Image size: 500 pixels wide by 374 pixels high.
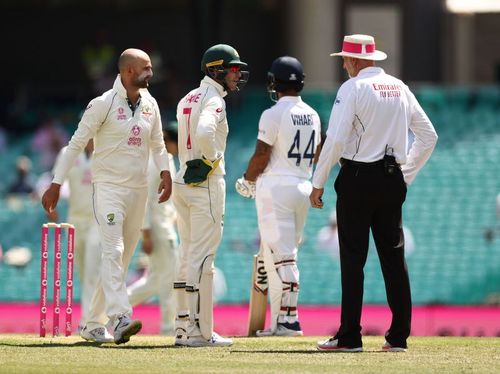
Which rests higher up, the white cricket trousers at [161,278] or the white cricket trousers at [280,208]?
the white cricket trousers at [280,208]

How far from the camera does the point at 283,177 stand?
11.4 meters

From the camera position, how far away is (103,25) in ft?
90.3

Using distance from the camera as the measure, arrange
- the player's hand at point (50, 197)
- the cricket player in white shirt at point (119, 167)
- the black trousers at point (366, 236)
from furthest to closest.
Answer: the cricket player in white shirt at point (119, 167)
the player's hand at point (50, 197)
the black trousers at point (366, 236)

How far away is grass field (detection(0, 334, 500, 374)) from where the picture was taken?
8547 millimetres

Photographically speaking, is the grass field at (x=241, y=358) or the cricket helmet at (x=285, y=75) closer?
the grass field at (x=241, y=358)

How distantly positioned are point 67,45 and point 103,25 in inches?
31.9

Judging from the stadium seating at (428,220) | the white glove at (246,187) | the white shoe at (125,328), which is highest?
the white glove at (246,187)

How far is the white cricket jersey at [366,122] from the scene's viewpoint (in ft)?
30.6

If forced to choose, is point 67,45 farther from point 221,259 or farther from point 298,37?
point 221,259

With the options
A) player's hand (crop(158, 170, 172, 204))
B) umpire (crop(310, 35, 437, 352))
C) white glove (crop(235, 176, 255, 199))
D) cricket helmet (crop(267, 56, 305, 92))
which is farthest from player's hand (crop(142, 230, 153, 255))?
umpire (crop(310, 35, 437, 352))

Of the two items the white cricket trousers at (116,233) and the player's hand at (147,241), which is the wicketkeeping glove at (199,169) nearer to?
the white cricket trousers at (116,233)

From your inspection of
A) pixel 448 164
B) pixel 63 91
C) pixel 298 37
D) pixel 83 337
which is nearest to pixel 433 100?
pixel 448 164

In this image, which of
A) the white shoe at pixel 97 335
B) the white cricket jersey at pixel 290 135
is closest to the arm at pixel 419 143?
the white cricket jersey at pixel 290 135

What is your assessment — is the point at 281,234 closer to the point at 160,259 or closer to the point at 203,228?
the point at 203,228
